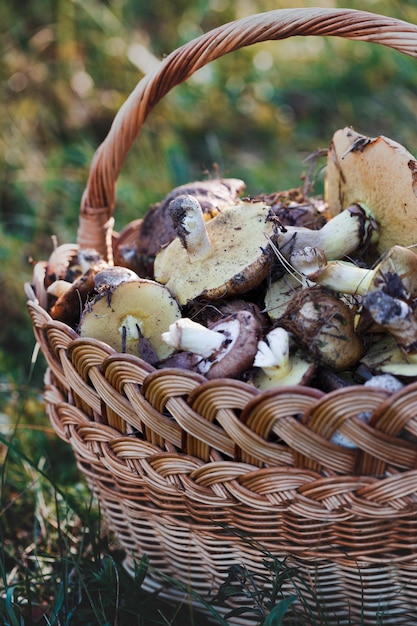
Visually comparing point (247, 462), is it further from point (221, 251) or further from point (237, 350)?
point (221, 251)

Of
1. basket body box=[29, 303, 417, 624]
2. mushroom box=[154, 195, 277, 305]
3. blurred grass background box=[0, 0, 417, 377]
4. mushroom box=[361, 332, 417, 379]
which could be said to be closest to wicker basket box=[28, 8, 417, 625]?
basket body box=[29, 303, 417, 624]

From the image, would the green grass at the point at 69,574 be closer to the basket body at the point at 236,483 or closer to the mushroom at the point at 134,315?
the basket body at the point at 236,483

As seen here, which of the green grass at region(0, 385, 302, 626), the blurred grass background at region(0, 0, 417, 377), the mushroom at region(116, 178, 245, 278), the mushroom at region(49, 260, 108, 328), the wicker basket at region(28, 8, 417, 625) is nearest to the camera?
the wicker basket at region(28, 8, 417, 625)

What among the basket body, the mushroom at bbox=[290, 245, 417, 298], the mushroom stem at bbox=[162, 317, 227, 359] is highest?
the mushroom at bbox=[290, 245, 417, 298]

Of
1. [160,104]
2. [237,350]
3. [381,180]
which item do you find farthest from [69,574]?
[160,104]

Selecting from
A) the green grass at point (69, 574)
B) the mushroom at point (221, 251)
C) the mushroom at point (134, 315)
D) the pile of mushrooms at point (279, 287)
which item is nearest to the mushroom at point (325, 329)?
the pile of mushrooms at point (279, 287)

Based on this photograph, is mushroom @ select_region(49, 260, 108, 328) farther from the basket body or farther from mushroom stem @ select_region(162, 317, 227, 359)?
mushroom stem @ select_region(162, 317, 227, 359)
